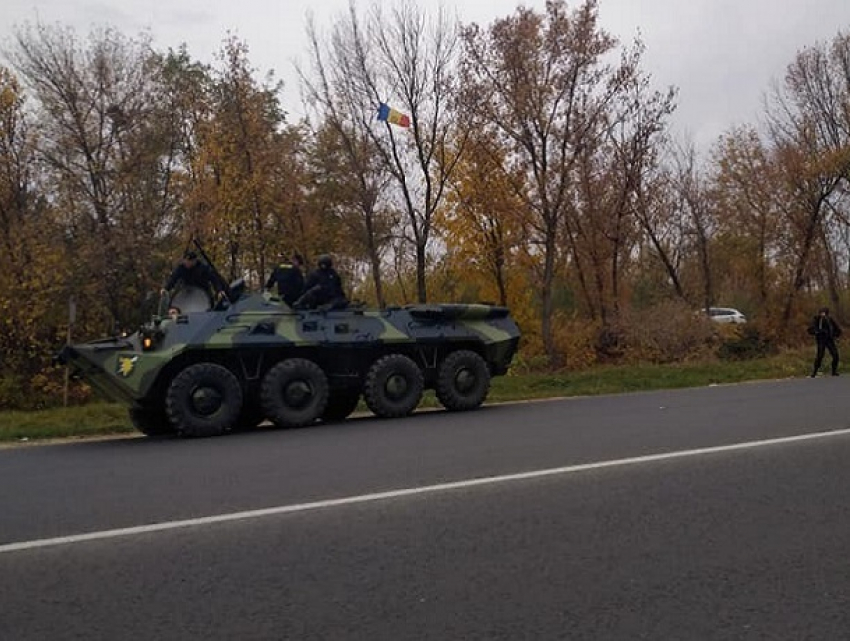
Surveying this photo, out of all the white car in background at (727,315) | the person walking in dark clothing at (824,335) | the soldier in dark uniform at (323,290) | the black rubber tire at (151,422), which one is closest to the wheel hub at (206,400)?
the black rubber tire at (151,422)

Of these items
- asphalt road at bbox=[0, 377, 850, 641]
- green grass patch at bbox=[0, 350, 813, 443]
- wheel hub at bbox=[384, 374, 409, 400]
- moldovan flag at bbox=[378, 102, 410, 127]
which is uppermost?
moldovan flag at bbox=[378, 102, 410, 127]

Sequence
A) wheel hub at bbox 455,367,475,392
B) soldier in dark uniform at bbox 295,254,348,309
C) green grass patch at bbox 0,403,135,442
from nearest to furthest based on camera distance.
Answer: green grass patch at bbox 0,403,135,442, soldier in dark uniform at bbox 295,254,348,309, wheel hub at bbox 455,367,475,392

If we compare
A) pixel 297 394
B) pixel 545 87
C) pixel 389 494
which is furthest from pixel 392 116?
pixel 389 494

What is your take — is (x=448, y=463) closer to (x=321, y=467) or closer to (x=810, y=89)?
(x=321, y=467)

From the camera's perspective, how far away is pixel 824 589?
15.8 feet

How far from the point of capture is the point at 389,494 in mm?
7105

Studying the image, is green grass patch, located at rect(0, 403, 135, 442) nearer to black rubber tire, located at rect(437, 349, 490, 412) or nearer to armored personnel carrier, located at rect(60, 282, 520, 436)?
armored personnel carrier, located at rect(60, 282, 520, 436)

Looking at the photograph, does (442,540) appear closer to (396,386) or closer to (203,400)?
(203,400)

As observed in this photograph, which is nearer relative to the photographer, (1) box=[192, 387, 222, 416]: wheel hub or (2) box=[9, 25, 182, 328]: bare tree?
(1) box=[192, 387, 222, 416]: wheel hub

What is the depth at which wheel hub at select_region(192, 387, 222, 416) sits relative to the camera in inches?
465

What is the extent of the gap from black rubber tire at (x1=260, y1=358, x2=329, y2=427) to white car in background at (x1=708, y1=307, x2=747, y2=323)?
23969 mm

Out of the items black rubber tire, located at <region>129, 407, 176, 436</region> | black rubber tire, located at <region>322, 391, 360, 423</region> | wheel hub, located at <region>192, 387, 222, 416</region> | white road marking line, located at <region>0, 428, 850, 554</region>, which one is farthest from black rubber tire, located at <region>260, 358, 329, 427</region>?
white road marking line, located at <region>0, 428, 850, 554</region>

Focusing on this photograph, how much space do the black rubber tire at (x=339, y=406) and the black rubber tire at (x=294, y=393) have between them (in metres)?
1.24

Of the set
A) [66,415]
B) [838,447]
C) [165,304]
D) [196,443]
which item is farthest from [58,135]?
[838,447]
